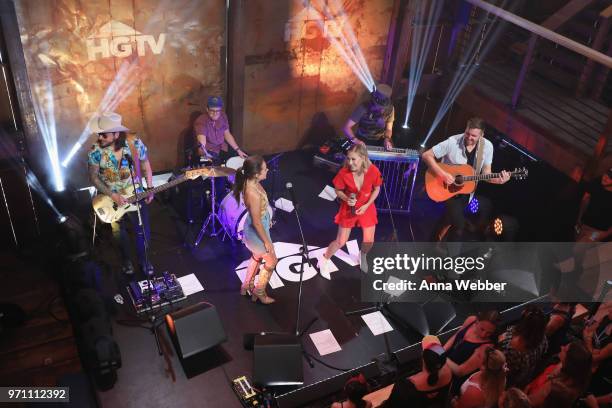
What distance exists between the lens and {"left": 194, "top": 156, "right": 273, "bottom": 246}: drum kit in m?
6.39

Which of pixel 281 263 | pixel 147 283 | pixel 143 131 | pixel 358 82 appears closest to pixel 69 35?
pixel 143 131

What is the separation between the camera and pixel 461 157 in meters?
6.72

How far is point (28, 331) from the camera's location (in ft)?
18.7

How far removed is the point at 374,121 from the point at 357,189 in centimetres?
210

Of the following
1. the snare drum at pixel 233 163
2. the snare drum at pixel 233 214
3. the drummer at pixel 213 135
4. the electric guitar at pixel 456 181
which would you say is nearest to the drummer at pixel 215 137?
the drummer at pixel 213 135

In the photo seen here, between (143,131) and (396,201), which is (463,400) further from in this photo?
(143,131)

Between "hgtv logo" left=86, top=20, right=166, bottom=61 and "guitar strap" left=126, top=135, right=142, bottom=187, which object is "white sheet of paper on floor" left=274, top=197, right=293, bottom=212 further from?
"hgtv logo" left=86, top=20, right=166, bottom=61

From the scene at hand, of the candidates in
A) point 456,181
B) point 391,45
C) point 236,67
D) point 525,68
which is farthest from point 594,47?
point 236,67

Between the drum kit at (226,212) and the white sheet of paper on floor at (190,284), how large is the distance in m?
0.61

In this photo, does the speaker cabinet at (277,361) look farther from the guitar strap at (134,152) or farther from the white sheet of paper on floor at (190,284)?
the guitar strap at (134,152)

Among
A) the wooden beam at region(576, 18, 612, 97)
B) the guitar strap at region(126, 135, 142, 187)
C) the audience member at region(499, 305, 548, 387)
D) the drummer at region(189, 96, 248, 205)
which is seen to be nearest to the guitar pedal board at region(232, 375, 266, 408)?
the audience member at region(499, 305, 548, 387)

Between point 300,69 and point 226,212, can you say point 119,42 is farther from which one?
point 300,69

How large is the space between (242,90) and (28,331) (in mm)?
4251

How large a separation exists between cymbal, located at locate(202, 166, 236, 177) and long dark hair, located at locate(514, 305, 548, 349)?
137 inches
